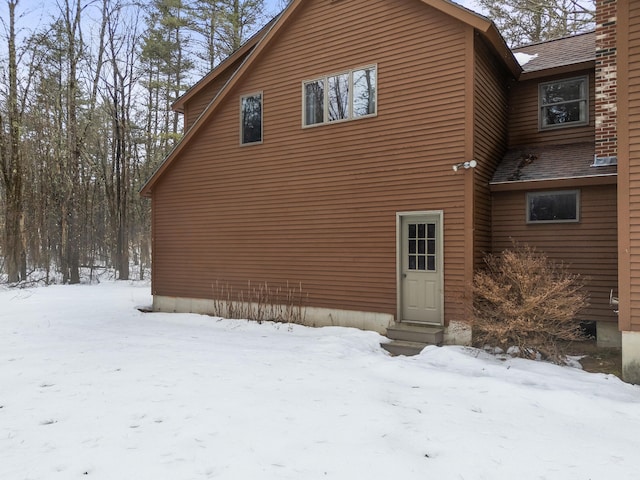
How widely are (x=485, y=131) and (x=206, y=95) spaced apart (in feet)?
29.0

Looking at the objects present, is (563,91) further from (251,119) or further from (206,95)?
(206,95)

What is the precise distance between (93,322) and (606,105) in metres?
11.6

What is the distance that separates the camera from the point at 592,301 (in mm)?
7277

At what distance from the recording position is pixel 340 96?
882 cm

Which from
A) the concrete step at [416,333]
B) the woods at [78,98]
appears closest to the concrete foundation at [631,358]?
the concrete step at [416,333]

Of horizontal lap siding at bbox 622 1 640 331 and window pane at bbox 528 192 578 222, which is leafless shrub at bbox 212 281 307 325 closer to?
window pane at bbox 528 192 578 222

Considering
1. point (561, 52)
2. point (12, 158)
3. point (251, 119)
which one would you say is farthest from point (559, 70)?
point (12, 158)

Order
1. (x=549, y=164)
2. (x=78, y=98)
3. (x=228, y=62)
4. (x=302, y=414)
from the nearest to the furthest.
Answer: (x=302, y=414), (x=549, y=164), (x=228, y=62), (x=78, y=98)

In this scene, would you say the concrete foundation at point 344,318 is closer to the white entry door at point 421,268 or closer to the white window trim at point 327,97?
the white entry door at point 421,268

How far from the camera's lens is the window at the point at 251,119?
10039mm

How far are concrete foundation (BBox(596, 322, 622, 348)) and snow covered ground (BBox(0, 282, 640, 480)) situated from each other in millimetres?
1923

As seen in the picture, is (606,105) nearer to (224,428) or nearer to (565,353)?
(565,353)

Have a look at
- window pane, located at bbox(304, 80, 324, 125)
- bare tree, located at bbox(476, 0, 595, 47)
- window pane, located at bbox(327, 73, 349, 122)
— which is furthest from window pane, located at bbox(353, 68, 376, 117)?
bare tree, located at bbox(476, 0, 595, 47)

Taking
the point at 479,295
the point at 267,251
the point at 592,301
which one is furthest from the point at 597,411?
the point at 267,251
